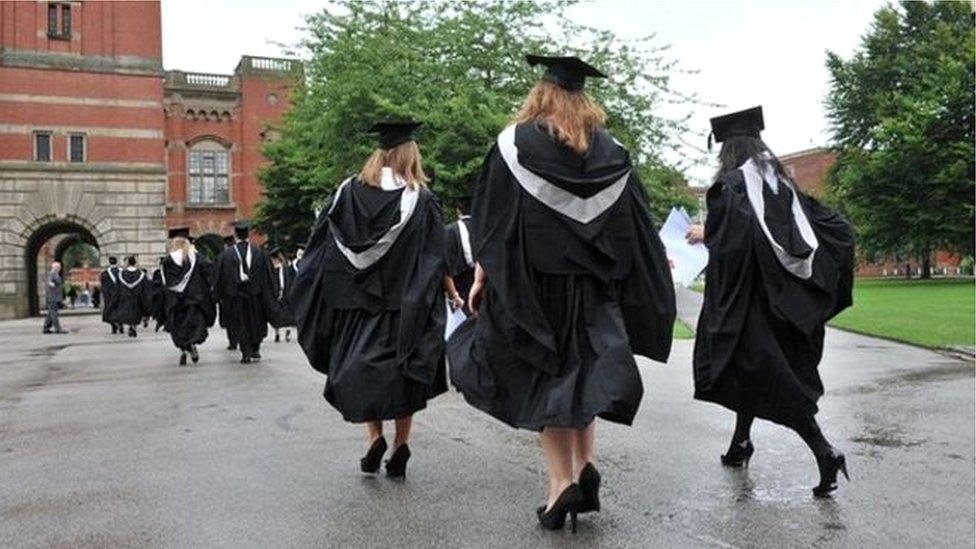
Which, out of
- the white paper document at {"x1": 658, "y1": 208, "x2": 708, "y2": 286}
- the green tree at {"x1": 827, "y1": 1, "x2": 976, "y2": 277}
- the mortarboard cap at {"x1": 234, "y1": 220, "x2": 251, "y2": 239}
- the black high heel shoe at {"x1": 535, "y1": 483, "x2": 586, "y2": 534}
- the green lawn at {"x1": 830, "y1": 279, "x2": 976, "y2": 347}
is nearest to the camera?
the black high heel shoe at {"x1": 535, "y1": 483, "x2": 586, "y2": 534}

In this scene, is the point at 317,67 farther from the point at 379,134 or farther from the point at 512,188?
the point at 512,188

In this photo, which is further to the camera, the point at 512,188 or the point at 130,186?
the point at 130,186

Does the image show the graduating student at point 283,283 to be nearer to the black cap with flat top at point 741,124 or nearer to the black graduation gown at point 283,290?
the black graduation gown at point 283,290

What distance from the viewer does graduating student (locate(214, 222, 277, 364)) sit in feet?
46.3

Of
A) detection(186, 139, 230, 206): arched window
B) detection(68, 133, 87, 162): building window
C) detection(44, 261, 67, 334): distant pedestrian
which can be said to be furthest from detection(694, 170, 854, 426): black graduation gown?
detection(186, 139, 230, 206): arched window

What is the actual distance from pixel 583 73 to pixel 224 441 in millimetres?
4030

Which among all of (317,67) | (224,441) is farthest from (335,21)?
(224,441)

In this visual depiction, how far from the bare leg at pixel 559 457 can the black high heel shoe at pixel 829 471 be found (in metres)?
1.51

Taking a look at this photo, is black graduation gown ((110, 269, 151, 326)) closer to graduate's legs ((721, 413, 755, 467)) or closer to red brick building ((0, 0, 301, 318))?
red brick building ((0, 0, 301, 318))

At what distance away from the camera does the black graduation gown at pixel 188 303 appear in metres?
13.9

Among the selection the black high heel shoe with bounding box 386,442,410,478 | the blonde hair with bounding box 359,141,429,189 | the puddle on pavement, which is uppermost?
the blonde hair with bounding box 359,141,429,189

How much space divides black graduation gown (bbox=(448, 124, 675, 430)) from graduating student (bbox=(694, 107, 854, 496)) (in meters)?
0.81

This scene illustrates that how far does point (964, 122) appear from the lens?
44.7 metres

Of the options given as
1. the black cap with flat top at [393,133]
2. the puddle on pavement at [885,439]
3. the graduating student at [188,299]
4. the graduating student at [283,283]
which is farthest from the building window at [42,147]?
the puddle on pavement at [885,439]
